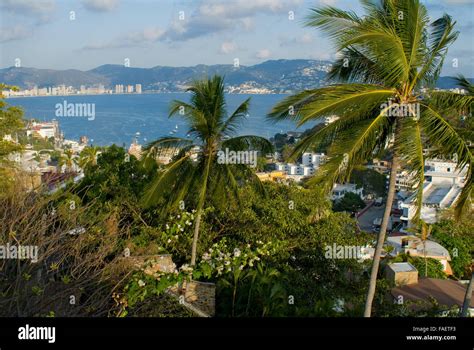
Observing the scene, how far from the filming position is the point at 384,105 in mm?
6355

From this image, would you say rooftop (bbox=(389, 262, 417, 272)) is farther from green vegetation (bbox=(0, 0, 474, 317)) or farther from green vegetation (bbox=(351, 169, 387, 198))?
green vegetation (bbox=(351, 169, 387, 198))

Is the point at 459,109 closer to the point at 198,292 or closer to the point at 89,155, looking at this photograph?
the point at 198,292

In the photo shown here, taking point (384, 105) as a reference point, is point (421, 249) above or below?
below

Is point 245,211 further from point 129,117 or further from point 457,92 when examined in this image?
point 129,117

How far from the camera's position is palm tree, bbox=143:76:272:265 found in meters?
9.28

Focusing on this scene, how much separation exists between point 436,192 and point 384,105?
107 feet

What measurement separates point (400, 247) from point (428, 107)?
1981cm

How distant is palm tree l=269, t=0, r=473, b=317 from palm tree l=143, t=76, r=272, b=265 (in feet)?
9.53

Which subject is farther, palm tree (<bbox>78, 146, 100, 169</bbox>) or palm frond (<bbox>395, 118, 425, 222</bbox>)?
palm tree (<bbox>78, 146, 100, 169</bbox>)

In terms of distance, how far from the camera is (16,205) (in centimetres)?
676

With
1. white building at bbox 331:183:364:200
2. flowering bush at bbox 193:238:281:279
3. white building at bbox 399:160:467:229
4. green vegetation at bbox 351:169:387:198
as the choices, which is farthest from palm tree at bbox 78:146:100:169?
green vegetation at bbox 351:169:387:198

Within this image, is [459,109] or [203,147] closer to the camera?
[459,109]

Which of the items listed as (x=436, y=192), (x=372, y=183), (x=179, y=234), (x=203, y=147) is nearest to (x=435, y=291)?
(x=179, y=234)

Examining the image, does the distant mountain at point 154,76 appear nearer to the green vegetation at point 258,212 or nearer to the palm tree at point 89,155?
the palm tree at point 89,155
